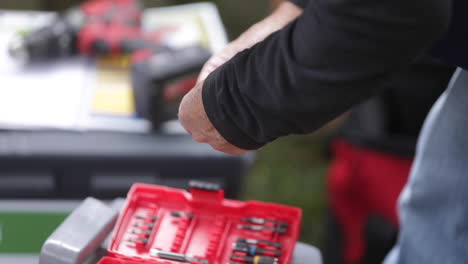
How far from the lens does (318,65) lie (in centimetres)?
39

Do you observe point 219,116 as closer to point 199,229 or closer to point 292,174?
point 199,229

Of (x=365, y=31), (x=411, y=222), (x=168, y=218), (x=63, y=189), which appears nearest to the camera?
(x=365, y=31)

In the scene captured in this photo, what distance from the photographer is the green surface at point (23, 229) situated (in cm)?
66

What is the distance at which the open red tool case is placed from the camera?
0.55m

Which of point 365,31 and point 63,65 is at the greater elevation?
point 365,31

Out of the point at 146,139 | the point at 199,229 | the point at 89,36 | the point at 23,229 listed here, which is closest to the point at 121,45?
the point at 89,36

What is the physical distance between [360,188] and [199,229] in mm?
597

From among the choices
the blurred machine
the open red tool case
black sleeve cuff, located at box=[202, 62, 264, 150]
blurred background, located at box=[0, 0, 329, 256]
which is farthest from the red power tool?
black sleeve cuff, located at box=[202, 62, 264, 150]

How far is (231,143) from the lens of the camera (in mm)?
472

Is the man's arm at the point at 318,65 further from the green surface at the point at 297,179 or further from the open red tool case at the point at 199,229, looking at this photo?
the green surface at the point at 297,179

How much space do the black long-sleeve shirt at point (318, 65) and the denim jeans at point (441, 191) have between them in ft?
0.90

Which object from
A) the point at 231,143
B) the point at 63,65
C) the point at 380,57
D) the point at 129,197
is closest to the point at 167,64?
the point at 63,65

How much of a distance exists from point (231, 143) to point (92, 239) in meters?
0.17

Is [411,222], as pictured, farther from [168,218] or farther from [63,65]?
[63,65]
